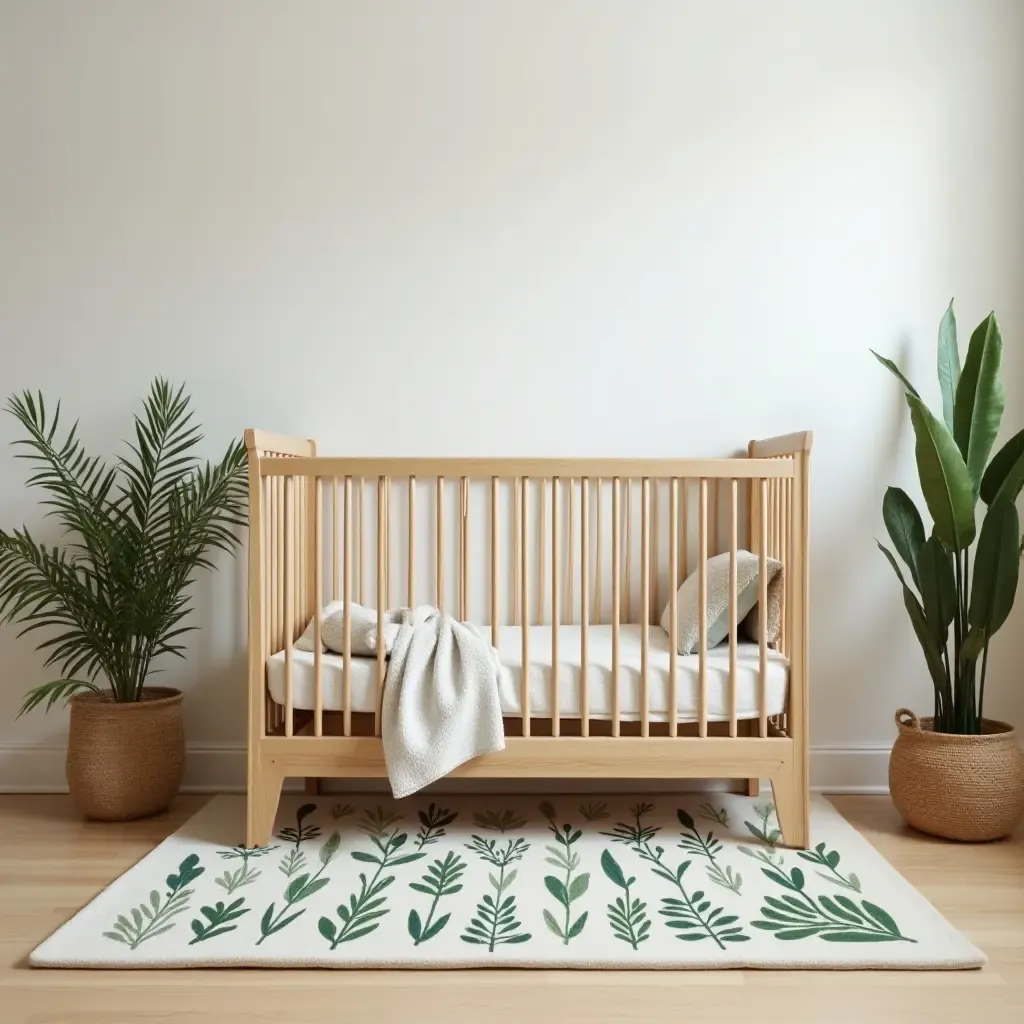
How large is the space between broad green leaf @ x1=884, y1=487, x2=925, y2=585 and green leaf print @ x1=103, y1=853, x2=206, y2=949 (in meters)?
1.81

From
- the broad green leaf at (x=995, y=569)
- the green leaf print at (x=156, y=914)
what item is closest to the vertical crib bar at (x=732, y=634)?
the broad green leaf at (x=995, y=569)

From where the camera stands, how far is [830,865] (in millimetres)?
2098

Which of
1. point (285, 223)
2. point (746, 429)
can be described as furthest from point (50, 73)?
point (746, 429)

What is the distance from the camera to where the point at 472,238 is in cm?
274

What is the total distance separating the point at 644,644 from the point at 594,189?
52.4 inches

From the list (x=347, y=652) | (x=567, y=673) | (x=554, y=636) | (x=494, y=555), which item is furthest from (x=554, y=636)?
(x=347, y=652)

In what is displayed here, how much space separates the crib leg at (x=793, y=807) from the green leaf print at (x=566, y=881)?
1.53ft

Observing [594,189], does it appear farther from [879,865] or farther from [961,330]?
[879,865]

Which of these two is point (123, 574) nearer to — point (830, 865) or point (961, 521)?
point (830, 865)

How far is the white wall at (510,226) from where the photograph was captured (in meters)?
2.72

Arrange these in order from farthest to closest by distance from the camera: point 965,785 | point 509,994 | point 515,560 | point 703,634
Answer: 1. point 515,560
2. point 965,785
3. point 703,634
4. point 509,994

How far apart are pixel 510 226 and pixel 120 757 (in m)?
1.74

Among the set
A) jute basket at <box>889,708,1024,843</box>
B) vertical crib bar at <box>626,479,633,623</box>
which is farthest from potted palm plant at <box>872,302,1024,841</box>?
vertical crib bar at <box>626,479,633,623</box>

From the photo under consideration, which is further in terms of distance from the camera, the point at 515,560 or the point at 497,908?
the point at 515,560
